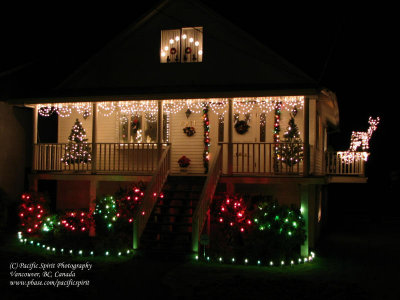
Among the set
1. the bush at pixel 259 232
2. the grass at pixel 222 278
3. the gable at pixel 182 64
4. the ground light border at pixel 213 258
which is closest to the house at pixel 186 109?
the gable at pixel 182 64

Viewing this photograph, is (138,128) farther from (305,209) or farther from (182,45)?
(305,209)

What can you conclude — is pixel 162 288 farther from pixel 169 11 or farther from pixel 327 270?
pixel 169 11

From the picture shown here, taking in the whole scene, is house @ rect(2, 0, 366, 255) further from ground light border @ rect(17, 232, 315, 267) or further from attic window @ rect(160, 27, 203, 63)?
ground light border @ rect(17, 232, 315, 267)

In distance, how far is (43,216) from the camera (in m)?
16.4

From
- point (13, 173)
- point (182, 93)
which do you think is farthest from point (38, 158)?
point (182, 93)

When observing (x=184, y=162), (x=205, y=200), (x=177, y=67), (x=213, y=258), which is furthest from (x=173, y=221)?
(x=177, y=67)

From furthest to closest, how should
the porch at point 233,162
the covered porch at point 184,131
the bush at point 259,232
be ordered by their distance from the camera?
the covered porch at point 184,131
the porch at point 233,162
the bush at point 259,232

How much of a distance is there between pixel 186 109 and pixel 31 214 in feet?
21.9

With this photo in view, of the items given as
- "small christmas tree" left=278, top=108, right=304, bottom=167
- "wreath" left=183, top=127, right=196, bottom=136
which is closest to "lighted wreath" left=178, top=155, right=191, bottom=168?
"wreath" left=183, top=127, right=196, bottom=136

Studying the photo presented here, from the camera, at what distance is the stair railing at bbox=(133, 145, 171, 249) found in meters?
14.0

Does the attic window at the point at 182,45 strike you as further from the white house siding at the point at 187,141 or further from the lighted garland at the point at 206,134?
the white house siding at the point at 187,141

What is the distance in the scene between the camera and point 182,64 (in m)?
18.1

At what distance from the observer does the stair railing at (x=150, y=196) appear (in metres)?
14.0

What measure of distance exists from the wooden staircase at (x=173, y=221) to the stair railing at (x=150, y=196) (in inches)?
8.3
